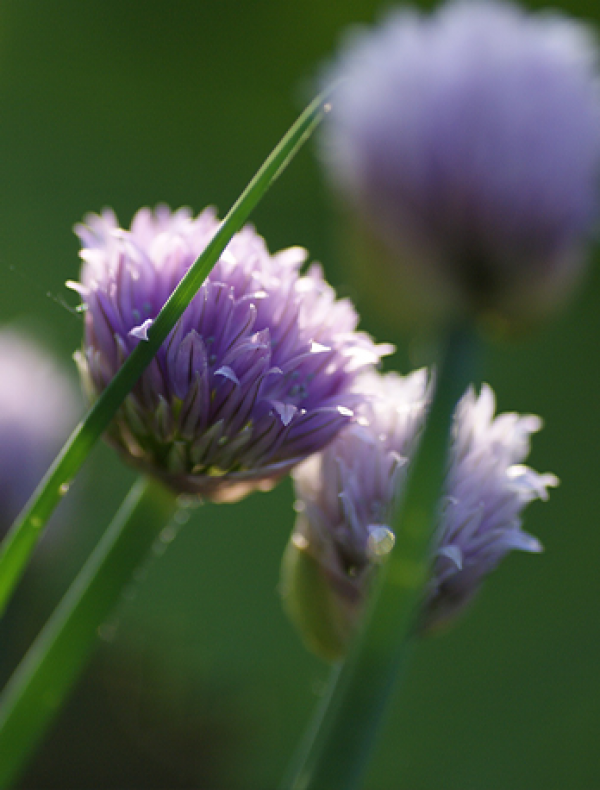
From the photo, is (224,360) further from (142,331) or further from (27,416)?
(27,416)

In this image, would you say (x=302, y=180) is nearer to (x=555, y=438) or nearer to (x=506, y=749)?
(x=555, y=438)

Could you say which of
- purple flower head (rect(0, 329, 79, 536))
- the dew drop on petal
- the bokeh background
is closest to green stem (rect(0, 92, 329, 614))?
the dew drop on petal

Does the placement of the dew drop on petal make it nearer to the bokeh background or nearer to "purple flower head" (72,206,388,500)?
"purple flower head" (72,206,388,500)

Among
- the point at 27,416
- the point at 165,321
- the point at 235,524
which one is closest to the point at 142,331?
the point at 165,321

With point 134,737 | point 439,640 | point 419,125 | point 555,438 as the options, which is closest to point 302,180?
point 555,438

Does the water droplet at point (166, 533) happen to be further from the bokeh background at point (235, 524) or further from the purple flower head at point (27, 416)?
the bokeh background at point (235, 524)

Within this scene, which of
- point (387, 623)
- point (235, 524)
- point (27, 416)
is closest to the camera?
point (387, 623)

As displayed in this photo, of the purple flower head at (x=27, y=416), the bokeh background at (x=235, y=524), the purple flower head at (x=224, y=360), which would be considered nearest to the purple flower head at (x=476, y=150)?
the purple flower head at (x=224, y=360)
